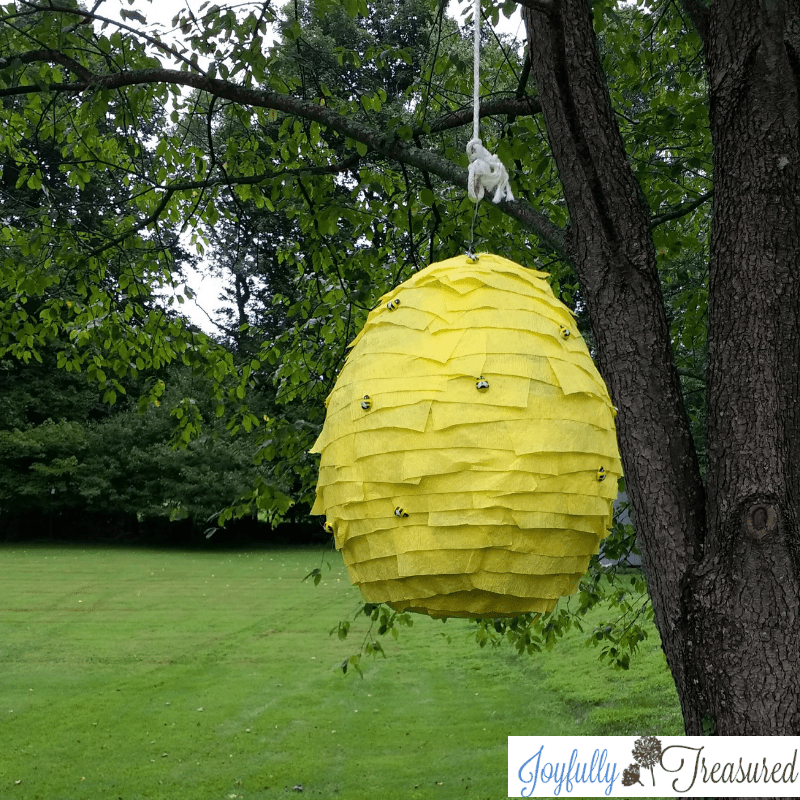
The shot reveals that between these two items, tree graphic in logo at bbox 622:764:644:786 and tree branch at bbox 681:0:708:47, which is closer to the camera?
tree graphic in logo at bbox 622:764:644:786

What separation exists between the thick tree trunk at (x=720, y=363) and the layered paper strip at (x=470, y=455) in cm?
71

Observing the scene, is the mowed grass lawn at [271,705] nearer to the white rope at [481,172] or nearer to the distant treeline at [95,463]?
the white rope at [481,172]

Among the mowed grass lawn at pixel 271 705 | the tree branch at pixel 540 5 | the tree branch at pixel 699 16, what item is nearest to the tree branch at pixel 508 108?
the tree branch at pixel 699 16

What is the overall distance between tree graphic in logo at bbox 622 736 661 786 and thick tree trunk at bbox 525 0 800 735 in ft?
0.47

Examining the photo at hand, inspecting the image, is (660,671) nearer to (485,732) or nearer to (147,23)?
(485,732)

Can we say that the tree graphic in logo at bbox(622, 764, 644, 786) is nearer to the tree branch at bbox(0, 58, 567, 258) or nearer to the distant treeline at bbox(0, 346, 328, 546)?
the tree branch at bbox(0, 58, 567, 258)

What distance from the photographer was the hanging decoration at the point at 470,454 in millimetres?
1343

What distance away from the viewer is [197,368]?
192 inches

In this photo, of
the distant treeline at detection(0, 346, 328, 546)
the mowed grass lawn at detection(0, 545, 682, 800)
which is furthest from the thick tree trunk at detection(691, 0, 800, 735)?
the distant treeline at detection(0, 346, 328, 546)

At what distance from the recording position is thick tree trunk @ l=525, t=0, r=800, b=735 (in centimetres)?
201

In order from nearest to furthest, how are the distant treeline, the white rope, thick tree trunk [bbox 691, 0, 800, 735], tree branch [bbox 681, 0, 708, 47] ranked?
the white rope
thick tree trunk [bbox 691, 0, 800, 735]
tree branch [bbox 681, 0, 708, 47]
the distant treeline

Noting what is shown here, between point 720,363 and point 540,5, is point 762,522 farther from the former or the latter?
point 540,5

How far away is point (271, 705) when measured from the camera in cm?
872

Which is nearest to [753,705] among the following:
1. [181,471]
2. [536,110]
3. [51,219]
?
[536,110]
